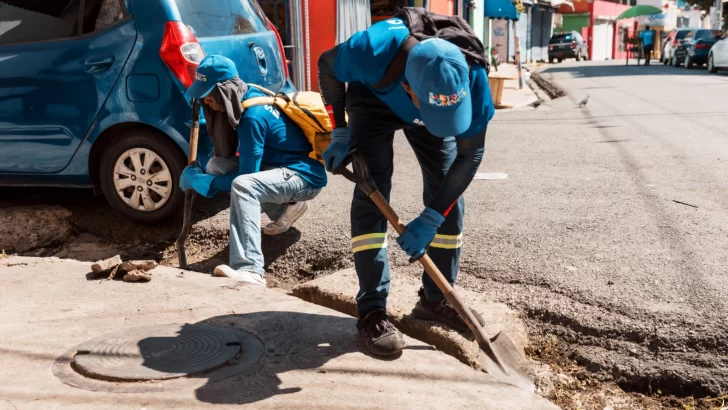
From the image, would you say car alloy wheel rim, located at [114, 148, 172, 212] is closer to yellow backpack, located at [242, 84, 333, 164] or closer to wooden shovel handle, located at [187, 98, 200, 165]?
wooden shovel handle, located at [187, 98, 200, 165]

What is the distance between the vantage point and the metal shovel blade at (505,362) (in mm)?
3264

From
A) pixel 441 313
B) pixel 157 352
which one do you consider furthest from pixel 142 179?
pixel 441 313

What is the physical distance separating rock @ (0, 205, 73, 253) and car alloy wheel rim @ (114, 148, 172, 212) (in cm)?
63

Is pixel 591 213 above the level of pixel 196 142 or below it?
below

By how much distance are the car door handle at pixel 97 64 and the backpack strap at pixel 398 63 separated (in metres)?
2.67

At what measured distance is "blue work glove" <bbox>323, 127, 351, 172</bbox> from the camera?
324cm

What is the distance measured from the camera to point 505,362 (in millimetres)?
3375

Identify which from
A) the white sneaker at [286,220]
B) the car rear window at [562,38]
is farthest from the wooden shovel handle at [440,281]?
the car rear window at [562,38]

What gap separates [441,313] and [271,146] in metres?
1.57

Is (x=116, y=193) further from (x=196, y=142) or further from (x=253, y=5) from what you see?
(x=253, y=5)

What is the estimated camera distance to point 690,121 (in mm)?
10102

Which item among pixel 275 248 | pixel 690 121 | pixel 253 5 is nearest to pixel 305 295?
pixel 275 248

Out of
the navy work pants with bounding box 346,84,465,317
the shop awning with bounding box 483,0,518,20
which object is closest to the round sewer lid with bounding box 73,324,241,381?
the navy work pants with bounding box 346,84,465,317

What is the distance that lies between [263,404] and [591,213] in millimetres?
3072
